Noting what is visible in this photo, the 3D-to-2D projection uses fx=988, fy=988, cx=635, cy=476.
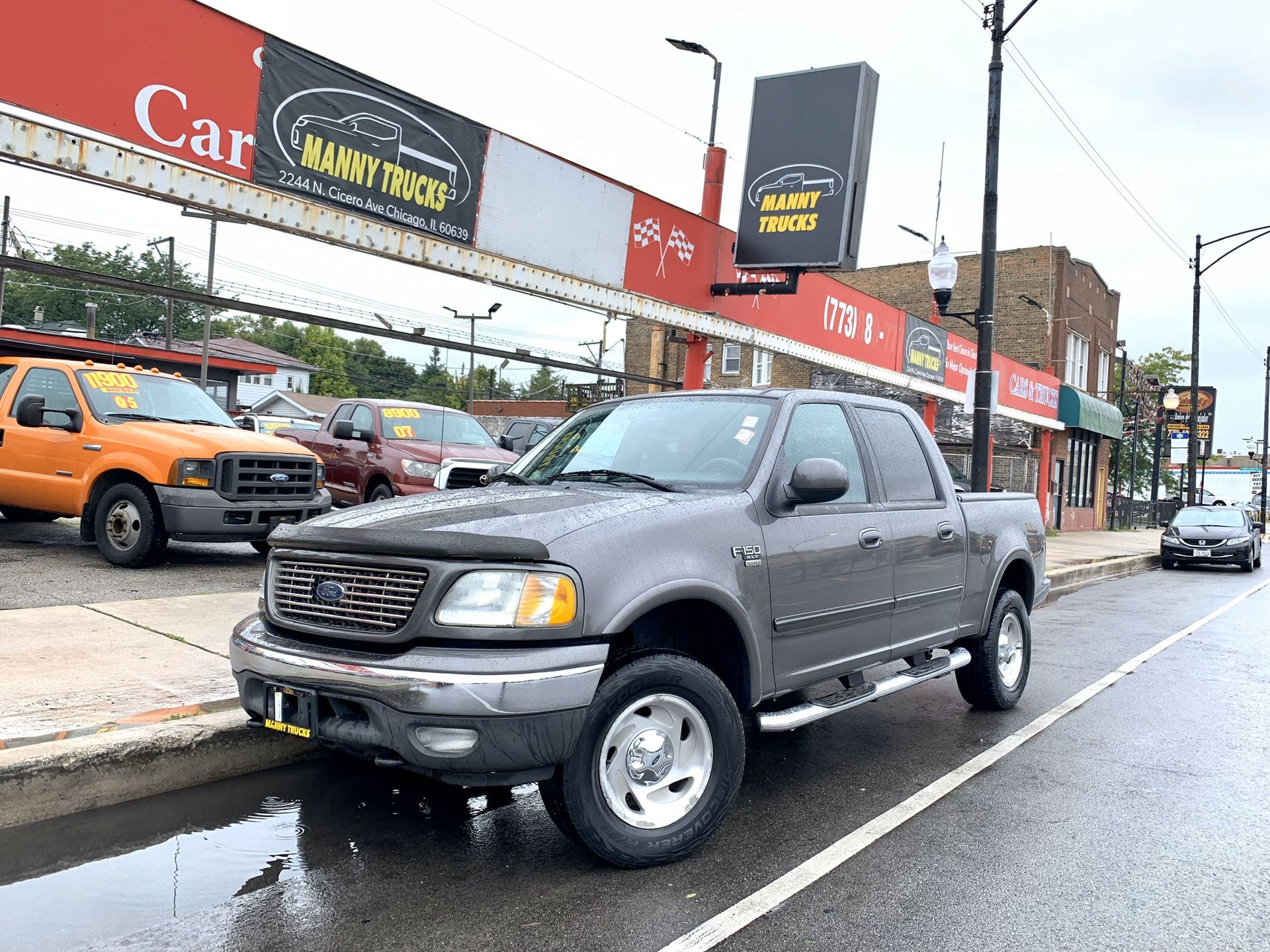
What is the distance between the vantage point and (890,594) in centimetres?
500

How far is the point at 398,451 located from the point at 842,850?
8.38m

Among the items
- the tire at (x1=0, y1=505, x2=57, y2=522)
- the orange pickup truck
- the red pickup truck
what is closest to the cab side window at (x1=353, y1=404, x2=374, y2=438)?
the red pickup truck

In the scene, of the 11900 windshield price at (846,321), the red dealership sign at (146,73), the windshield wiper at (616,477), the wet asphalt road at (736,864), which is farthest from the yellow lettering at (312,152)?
the 11900 windshield price at (846,321)

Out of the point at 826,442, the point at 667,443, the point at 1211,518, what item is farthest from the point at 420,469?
the point at 1211,518

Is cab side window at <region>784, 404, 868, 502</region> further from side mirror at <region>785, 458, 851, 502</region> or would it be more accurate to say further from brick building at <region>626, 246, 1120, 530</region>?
brick building at <region>626, 246, 1120, 530</region>

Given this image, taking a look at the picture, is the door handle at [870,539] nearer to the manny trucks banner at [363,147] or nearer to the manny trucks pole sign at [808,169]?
the manny trucks banner at [363,147]

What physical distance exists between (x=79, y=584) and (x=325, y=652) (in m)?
5.43

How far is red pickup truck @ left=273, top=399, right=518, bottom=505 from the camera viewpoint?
11.0 m

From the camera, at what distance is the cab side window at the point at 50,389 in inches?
373

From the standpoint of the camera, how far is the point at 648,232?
472 inches

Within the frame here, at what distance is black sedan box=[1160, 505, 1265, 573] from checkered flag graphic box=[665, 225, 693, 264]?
48.0 ft

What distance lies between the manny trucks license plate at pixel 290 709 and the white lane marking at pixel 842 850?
4.74ft

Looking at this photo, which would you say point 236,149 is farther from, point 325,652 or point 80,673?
point 325,652

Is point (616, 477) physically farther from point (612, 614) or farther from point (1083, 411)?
point (1083, 411)
